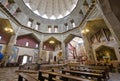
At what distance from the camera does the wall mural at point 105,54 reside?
796 cm

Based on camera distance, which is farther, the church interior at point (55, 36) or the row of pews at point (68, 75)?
the church interior at point (55, 36)

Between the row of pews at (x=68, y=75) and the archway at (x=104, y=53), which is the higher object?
the archway at (x=104, y=53)

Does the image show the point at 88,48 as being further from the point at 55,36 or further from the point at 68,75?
the point at 68,75

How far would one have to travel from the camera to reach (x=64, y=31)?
45.0 feet

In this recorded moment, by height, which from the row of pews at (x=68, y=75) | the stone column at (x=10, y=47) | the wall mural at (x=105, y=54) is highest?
the stone column at (x=10, y=47)

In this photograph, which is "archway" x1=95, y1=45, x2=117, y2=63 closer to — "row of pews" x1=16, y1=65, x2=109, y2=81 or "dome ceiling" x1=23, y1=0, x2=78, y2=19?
"row of pews" x1=16, y1=65, x2=109, y2=81

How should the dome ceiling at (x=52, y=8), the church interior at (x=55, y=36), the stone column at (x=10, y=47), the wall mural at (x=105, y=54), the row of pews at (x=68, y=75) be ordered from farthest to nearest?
the dome ceiling at (x=52, y=8) < the stone column at (x=10, y=47) < the wall mural at (x=105, y=54) < the church interior at (x=55, y=36) < the row of pews at (x=68, y=75)

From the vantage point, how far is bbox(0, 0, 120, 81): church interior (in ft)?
22.3

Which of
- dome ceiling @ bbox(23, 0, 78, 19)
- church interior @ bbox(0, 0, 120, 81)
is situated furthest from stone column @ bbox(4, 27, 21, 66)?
dome ceiling @ bbox(23, 0, 78, 19)

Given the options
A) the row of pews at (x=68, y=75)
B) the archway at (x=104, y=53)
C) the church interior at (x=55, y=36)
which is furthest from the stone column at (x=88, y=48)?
the row of pews at (x=68, y=75)

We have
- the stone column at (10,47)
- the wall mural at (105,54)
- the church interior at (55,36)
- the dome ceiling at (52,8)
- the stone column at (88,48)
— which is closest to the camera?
the church interior at (55,36)

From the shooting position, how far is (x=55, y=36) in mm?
14117

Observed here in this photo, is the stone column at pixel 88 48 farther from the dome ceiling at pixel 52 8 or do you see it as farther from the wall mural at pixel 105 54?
the dome ceiling at pixel 52 8

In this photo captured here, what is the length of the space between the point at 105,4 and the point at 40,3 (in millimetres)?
15134
